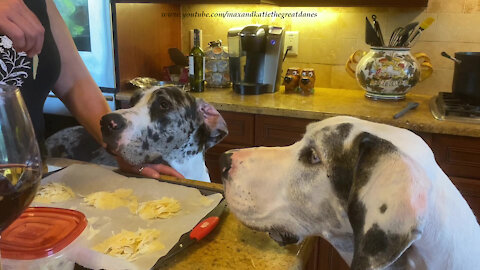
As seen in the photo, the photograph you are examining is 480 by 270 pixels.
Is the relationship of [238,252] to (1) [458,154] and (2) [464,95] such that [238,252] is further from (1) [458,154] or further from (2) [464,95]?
(2) [464,95]

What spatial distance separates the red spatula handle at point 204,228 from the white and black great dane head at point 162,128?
0.69m

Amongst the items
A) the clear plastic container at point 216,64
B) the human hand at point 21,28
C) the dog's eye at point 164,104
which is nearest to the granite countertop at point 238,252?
the human hand at point 21,28

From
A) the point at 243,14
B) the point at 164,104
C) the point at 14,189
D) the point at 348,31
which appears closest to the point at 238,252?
the point at 14,189

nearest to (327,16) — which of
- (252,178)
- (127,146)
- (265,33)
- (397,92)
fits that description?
(265,33)

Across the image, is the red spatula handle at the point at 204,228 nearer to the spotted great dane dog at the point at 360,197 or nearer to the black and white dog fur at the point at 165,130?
the spotted great dane dog at the point at 360,197

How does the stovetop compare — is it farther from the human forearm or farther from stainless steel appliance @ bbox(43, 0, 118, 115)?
stainless steel appliance @ bbox(43, 0, 118, 115)

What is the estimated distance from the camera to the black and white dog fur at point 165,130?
1.59 m

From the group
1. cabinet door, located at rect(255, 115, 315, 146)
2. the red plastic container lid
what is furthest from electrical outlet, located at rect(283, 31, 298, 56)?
the red plastic container lid

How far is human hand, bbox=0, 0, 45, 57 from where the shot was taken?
861mm

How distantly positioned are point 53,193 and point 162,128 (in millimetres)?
666

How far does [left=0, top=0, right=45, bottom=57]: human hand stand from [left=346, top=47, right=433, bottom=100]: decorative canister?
204 centimetres

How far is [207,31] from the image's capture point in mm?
3275

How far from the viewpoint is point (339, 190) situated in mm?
892

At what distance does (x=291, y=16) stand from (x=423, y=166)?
2.40 metres
